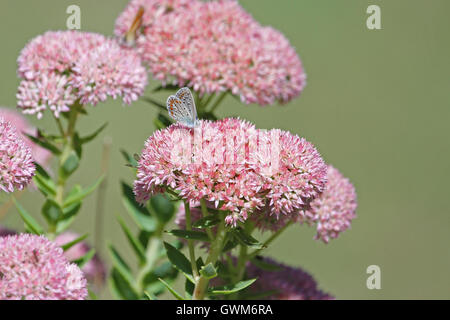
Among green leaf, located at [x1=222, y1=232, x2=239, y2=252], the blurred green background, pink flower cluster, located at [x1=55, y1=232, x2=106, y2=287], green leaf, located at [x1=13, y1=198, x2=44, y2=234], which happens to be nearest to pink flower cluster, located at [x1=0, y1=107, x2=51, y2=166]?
pink flower cluster, located at [x1=55, y1=232, x2=106, y2=287]

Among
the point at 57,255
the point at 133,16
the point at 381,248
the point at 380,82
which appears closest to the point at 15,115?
the point at 133,16

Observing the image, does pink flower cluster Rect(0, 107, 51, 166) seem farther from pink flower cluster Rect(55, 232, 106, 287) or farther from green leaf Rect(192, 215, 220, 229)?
green leaf Rect(192, 215, 220, 229)

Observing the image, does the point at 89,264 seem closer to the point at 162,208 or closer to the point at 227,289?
the point at 162,208

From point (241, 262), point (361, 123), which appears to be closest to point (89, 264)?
point (241, 262)

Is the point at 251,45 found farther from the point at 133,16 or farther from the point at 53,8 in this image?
the point at 53,8

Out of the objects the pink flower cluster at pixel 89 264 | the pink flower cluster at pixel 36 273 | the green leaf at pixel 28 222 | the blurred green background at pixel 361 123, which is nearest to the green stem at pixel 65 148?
the green leaf at pixel 28 222

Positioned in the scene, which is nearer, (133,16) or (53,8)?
(133,16)

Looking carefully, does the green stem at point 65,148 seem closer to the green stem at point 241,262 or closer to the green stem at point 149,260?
the green stem at point 149,260
